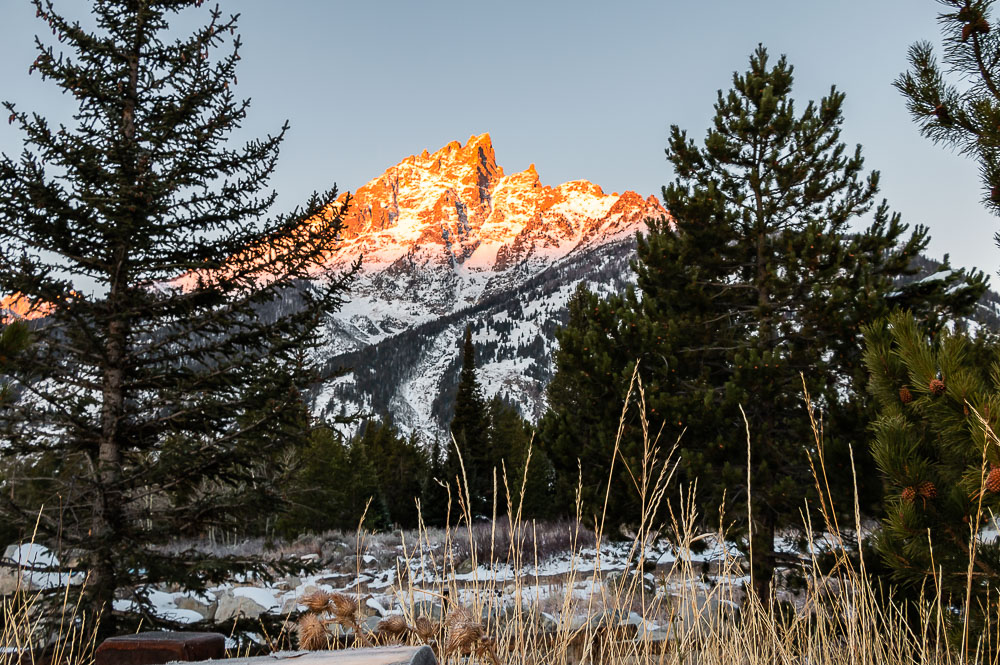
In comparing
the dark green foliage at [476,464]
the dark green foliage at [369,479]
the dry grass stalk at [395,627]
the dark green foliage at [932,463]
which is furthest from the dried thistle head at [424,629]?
the dark green foliage at [476,464]

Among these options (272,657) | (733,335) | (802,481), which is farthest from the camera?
(733,335)

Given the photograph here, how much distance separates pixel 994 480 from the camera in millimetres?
2199

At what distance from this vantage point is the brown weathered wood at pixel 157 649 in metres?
2.53

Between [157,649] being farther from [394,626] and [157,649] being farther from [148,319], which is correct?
[148,319]

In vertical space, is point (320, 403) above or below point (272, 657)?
above

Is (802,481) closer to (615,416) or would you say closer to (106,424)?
(615,416)

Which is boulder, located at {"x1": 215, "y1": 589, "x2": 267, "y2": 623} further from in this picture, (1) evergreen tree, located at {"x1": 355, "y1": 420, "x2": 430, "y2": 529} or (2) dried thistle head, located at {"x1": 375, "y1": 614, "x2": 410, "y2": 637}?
(1) evergreen tree, located at {"x1": 355, "y1": 420, "x2": 430, "y2": 529}

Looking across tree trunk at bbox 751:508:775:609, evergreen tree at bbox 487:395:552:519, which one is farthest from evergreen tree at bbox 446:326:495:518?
tree trunk at bbox 751:508:775:609

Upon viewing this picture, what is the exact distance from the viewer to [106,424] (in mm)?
6266

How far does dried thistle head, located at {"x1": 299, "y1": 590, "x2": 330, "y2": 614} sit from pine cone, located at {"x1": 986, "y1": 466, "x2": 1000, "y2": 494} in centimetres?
244

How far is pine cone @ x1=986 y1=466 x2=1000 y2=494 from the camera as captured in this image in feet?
7.18

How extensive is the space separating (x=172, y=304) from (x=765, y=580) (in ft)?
25.0

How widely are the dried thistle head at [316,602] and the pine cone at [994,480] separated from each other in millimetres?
2439

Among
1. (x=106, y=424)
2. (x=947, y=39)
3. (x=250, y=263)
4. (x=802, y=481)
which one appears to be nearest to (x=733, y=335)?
(x=802, y=481)
